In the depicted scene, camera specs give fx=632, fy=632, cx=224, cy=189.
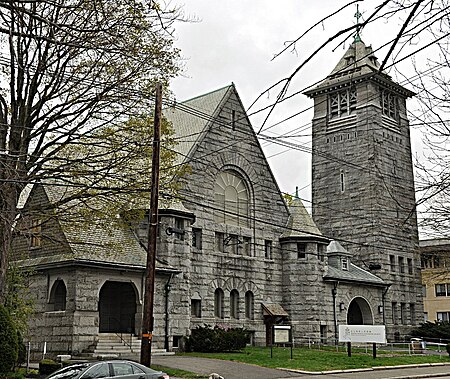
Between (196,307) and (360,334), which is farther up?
(196,307)

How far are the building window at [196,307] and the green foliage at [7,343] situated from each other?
16764 mm

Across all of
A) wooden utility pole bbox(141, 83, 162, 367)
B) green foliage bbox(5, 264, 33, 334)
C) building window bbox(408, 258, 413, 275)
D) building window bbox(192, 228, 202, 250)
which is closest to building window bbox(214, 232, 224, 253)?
building window bbox(192, 228, 202, 250)

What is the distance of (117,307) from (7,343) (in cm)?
1451

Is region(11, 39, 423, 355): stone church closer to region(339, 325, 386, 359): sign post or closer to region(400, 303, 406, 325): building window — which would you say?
region(400, 303, 406, 325): building window

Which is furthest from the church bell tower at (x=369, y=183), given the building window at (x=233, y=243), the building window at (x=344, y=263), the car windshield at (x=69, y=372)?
the car windshield at (x=69, y=372)

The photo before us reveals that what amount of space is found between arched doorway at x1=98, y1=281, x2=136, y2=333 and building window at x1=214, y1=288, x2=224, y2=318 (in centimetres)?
606

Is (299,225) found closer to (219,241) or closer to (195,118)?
(219,241)

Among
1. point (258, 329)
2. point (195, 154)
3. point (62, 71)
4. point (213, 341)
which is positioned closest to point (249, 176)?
point (195, 154)

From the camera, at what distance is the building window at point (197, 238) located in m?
38.8

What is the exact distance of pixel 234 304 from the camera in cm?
4050

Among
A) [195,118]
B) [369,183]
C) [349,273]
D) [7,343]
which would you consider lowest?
[7,343]

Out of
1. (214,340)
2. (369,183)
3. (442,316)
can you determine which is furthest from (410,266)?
(214,340)

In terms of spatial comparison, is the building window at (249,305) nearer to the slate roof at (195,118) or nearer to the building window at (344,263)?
the slate roof at (195,118)

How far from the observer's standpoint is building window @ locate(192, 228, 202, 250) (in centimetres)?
3884
